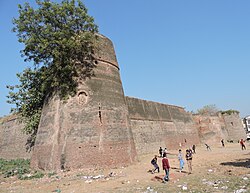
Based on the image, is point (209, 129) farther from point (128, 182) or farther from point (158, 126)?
point (128, 182)

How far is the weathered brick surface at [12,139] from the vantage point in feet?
71.2

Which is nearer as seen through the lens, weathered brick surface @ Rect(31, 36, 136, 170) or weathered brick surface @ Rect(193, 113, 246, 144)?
weathered brick surface @ Rect(31, 36, 136, 170)

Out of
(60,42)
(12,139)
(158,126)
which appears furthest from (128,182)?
(12,139)

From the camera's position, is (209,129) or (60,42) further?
(209,129)

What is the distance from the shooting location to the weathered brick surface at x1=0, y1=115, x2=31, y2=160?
21.7 meters

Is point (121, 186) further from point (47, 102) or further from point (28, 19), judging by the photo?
point (28, 19)

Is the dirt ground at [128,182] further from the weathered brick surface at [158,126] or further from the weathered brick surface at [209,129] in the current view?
the weathered brick surface at [209,129]

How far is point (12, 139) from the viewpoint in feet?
77.7

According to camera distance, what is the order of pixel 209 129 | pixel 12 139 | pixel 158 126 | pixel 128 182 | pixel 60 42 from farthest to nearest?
pixel 209 129
pixel 158 126
pixel 12 139
pixel 60 42
pixel 128 182

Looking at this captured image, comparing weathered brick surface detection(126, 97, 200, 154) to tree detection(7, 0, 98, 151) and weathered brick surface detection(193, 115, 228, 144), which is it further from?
tree detection(7, 0, 98, 151)

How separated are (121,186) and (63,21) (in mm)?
9718

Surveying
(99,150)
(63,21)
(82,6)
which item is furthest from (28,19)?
(99,150)

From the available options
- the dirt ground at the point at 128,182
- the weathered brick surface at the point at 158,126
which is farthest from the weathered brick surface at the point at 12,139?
the dirt ground at the point at 128,182

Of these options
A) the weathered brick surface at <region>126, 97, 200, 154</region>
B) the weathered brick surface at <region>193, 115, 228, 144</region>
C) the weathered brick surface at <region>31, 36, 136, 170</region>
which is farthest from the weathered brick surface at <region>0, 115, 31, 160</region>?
the weathered brick surface at <region>193, 115, 228, 144</region>
